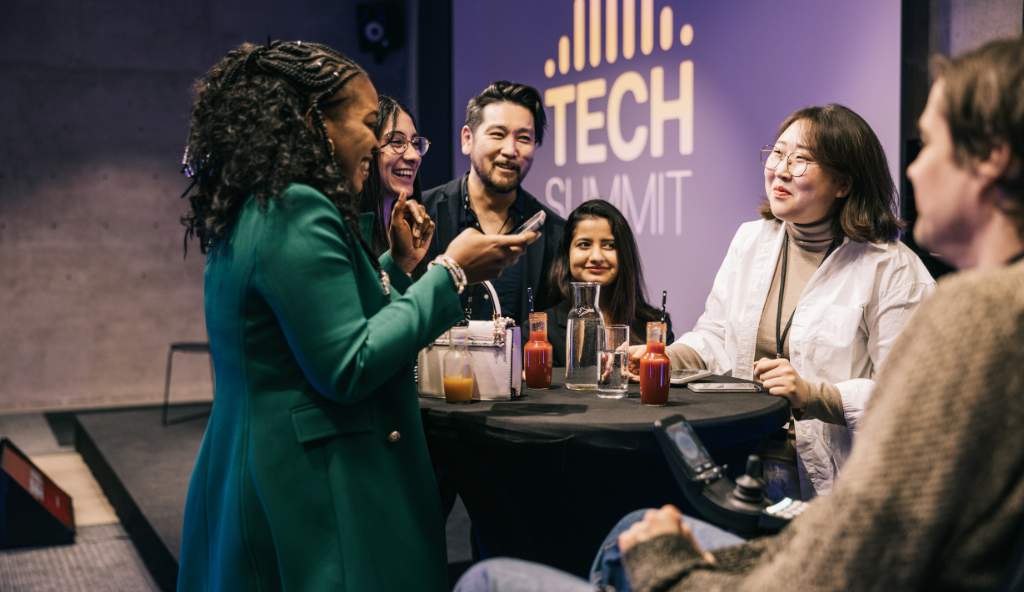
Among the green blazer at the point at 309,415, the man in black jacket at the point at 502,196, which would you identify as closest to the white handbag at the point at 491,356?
the green blazer at the point at 309,415

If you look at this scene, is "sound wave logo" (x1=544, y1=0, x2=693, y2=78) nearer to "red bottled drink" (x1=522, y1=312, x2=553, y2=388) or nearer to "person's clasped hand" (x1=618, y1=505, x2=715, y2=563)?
"red bottled drink" (x1=522, y1=312, x2=553, y2=388)

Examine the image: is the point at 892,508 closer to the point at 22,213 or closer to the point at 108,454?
the point at 108,454

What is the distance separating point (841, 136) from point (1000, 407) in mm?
1641

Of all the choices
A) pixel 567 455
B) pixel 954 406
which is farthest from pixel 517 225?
pixel 954 406

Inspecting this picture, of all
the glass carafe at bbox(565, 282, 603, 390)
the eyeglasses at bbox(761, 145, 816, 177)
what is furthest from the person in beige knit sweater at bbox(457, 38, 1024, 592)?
the eyeglasses at bbox(761, 145, 816, 177)

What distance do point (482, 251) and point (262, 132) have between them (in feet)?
1.45

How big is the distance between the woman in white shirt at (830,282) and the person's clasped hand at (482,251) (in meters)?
0.63

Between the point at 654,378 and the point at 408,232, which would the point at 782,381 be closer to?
the point at 654,378

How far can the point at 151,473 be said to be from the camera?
522cm

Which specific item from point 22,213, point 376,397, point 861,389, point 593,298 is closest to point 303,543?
point 376,397

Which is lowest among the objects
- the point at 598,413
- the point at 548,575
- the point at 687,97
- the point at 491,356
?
the point at 548,575

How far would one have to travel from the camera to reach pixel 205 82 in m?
1.77

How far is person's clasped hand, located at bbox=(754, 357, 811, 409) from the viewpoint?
225 cm

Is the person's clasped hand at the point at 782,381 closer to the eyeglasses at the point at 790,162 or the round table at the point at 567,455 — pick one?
the round table at the point at 567,455
